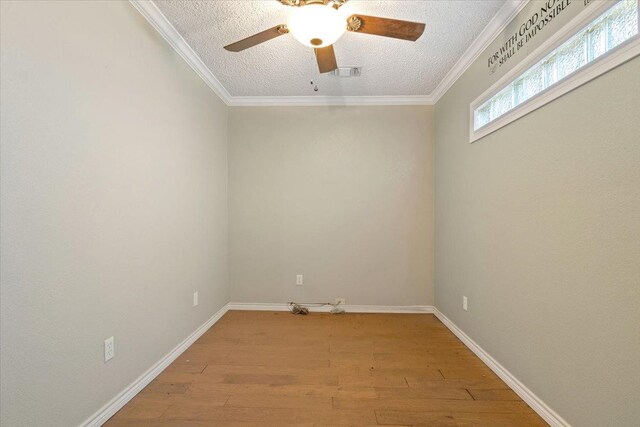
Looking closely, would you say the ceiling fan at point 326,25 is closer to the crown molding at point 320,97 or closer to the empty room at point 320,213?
the empty room at point 320,213

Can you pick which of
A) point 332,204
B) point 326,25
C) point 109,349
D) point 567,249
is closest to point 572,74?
point 567,249

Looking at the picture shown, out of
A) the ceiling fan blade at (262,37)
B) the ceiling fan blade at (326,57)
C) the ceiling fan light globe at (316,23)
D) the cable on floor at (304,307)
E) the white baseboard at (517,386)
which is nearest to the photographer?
the ceiling fan light globe at (316,23)

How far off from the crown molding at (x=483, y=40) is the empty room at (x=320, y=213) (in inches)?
0.8

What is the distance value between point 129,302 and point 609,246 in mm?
2570

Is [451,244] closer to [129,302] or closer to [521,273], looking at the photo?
[521,273]

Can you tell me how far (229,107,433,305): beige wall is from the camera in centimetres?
324

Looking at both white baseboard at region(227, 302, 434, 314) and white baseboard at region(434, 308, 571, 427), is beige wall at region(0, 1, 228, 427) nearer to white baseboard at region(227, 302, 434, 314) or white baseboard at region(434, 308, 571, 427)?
white baseboard at region(227, 302, 434, 314)

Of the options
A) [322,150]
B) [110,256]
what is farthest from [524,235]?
[110,256]

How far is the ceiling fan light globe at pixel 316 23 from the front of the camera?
1.38 meters

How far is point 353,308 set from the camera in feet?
10.7

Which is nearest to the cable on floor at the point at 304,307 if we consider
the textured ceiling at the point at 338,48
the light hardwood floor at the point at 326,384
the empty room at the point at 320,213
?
the empty room at the point at 320,213

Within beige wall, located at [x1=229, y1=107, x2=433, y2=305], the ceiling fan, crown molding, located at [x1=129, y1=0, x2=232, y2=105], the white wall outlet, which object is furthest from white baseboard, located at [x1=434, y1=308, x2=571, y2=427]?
crown molding, located at [x1=129, y1=0, x2=232, y2=105]

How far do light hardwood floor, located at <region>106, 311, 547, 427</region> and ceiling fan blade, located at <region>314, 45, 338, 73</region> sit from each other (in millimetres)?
2231

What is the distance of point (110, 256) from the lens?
1.55 metres
